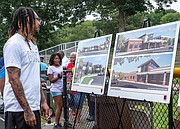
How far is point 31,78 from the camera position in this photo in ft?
11.0

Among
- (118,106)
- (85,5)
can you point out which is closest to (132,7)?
(85,5)

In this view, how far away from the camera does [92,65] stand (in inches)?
207

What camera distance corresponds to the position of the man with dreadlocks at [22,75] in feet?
10.5

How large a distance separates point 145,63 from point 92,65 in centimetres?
157

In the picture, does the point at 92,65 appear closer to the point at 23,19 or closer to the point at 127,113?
the point at 127,113

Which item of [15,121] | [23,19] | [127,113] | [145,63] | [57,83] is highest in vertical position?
[23,19]

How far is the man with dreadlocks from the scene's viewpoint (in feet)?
10.5

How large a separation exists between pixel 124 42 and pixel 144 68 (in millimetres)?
650

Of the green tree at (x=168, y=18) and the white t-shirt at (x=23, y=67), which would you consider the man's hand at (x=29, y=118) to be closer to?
the white t-shirt at (x=23, y=67)

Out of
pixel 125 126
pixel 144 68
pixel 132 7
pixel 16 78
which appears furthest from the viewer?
pixel 132 7

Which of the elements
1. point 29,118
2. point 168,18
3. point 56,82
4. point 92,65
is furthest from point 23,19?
point 168,18

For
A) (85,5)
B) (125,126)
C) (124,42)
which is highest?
(85,5)

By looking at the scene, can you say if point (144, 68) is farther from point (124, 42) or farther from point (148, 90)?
point (124, 42)

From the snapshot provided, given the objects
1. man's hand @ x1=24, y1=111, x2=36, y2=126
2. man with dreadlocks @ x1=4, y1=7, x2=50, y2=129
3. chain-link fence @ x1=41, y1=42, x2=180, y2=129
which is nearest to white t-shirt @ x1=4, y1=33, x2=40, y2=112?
man with dreadlocks @ x1=4, y1=7, x2=50, y2=129
